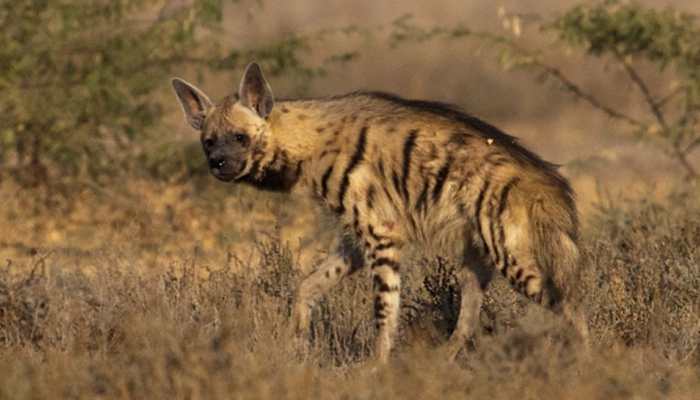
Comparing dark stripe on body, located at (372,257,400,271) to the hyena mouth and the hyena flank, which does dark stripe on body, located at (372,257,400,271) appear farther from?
the hyena mouth

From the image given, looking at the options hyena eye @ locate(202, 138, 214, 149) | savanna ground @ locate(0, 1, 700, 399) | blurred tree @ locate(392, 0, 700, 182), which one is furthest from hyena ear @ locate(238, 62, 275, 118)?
blurred tree @ locate(392, 0, 700, 182)

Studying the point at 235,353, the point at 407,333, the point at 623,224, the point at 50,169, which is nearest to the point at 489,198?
the point at 407,333

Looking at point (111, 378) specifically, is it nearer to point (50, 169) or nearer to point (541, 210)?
point (541, 210)

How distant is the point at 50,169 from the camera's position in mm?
10711

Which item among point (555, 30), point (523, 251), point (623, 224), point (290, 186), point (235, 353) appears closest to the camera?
point (235, 353)

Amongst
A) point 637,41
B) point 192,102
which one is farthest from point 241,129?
point 637,41

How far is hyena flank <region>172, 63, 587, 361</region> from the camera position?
5.89 m

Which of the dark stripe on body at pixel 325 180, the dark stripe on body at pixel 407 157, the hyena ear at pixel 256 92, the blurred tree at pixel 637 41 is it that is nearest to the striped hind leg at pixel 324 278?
the dark stripe on body at pixel 325 180

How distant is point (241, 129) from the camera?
257 inches

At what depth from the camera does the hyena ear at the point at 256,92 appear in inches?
256

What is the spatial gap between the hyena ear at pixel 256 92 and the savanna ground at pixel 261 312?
593mm

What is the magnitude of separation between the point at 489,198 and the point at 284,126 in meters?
1.10

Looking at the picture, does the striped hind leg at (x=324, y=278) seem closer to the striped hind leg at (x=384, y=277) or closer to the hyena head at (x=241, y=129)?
the striped hind leg at (x=384, y=277)

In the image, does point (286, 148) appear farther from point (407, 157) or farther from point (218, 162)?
point (407, 157)
